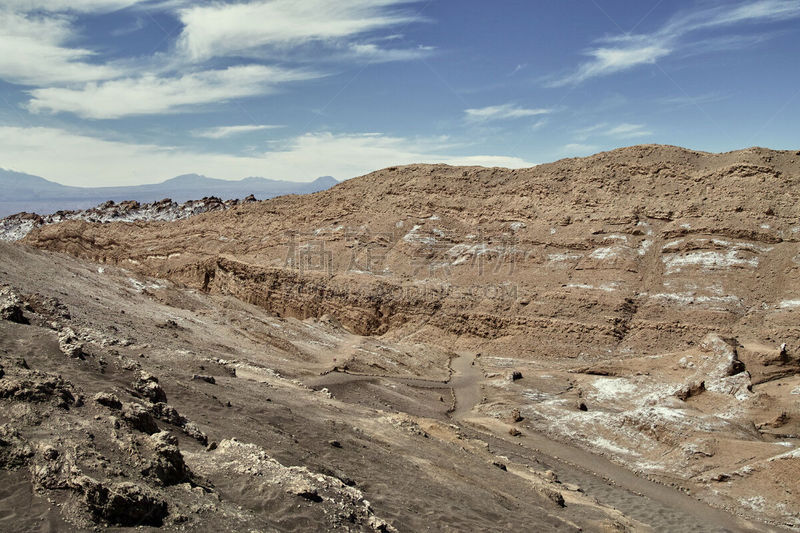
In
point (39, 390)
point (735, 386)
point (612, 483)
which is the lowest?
point (612, 483)

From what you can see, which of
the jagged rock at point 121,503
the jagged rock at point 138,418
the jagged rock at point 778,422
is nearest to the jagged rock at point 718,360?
the jagged rock at point 778,422

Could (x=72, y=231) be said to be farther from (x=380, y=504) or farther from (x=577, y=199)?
(x=380, y=504)

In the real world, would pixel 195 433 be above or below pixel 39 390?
below

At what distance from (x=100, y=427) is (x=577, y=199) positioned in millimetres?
36509

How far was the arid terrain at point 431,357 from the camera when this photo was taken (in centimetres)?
715

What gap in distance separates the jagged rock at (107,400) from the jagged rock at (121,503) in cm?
229

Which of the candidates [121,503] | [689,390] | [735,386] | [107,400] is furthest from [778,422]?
[121,503]

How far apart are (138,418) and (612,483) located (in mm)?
14260

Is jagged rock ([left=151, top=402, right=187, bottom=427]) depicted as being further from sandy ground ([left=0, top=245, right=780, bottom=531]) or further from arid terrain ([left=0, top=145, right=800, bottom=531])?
sandy ground ([left=0, top=245, right=780, bottom=531])

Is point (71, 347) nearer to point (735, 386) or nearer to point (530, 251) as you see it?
point (735, 386)

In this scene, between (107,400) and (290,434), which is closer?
(107,400)

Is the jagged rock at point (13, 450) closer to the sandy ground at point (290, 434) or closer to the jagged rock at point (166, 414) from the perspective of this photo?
the sandy ground at point (290, 434)

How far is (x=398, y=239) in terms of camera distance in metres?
40.7

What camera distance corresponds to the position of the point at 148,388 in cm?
930
